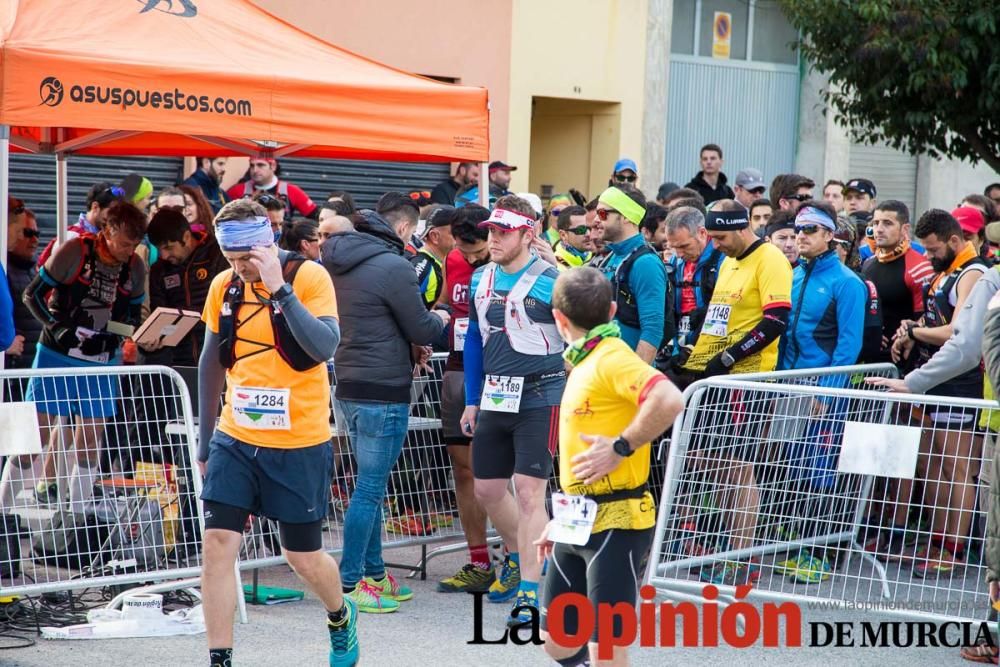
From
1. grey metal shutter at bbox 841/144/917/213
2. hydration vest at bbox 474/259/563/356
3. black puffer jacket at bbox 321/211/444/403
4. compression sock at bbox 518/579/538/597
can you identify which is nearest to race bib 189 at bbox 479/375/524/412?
hydration vest at bbox 474/259/563/356

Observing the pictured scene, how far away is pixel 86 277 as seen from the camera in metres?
7.93

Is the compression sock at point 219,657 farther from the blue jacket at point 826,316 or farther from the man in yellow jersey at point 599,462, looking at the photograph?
the blue jacket at point 826,316

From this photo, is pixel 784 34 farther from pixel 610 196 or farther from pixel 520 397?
pixel 520 397

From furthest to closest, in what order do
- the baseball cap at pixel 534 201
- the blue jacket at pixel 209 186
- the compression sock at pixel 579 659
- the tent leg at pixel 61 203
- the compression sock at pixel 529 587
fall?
the blue jacket at pixel 209 186 < the tent leg at pixel 61 203 < the baseball cap at pixel 534 201 < the compression sock at pixel 529 587 < the compression sock at pixel 579 659

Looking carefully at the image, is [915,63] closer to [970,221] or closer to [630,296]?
[970,221]

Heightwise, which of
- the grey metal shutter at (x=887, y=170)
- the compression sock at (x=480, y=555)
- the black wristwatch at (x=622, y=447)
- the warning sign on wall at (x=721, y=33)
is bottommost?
the compression sock at (x=480, y=555)

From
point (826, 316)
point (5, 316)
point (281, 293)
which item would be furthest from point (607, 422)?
point (826, 316)

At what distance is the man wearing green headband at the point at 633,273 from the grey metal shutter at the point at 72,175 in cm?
718

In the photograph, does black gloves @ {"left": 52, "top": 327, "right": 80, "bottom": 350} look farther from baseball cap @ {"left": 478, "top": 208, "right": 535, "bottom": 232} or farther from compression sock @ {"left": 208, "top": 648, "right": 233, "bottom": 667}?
compression sock @ {"left": 208, "top": 648, "right": 233, "bottom": 667}

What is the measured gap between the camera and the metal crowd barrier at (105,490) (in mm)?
6418

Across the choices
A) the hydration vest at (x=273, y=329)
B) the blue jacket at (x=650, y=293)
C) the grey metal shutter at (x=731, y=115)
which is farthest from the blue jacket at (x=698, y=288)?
the grey metal shutter at (x=731, y=115)

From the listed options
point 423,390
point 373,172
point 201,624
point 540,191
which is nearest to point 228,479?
point 201,624

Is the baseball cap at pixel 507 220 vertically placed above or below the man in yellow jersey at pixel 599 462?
above

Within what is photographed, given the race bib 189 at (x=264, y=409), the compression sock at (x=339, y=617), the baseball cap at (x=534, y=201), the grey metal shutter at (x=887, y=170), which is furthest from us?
the grey metal shutter at (x=887, y=170)
